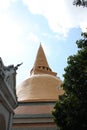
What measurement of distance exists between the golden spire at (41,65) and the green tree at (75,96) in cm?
1621

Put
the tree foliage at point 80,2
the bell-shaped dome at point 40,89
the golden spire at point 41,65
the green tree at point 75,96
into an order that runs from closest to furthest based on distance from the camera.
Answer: the tree foliage at point 80,2
the green tree at point 75,96
the bell-shaped dome at point 40,89
the golden spire at point 41,65

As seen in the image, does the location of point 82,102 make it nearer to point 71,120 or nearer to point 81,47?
point 71,120

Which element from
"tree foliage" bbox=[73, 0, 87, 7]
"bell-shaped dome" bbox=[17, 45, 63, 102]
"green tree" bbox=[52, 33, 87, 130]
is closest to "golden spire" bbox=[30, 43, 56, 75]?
"bell-shaped dome" bbox=[17, 45, 63, 102]

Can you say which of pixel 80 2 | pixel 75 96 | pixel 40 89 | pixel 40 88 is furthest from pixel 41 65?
pixel 80 2

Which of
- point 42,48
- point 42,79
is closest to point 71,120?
point 42,79

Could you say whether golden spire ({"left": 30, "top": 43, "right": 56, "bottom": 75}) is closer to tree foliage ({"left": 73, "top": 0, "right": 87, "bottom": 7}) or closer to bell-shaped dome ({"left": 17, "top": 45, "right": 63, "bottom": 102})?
bell-shaped dome ({"left": 17, "top": 45, "right": 63, "bottom": 102})

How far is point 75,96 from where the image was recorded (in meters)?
13.1

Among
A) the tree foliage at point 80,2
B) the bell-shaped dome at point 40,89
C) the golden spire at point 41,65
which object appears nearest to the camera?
the tree foliage at point 80,2

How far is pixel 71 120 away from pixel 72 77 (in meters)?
1.86

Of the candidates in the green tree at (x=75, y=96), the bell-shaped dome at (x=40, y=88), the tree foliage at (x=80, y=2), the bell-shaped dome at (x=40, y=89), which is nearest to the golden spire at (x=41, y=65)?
the bell-shaped dome at (x=40, y=88)

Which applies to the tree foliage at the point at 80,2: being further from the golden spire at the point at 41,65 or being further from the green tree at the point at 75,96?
the golden spire at the point at 41,65

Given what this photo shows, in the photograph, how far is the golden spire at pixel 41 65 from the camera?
31.0 meters

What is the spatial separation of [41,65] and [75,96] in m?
18.7

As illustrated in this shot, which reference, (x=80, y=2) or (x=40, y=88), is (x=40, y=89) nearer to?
(x=40, y=88)
